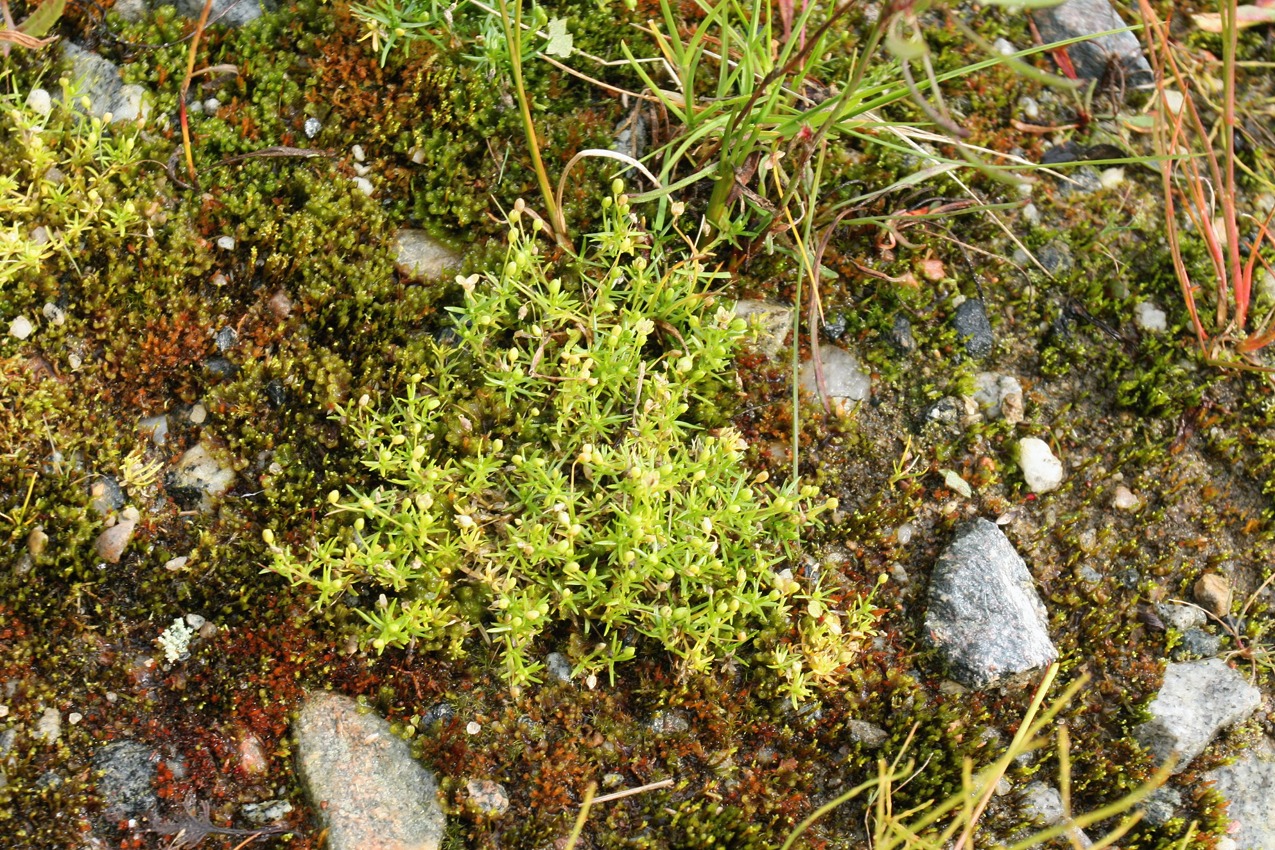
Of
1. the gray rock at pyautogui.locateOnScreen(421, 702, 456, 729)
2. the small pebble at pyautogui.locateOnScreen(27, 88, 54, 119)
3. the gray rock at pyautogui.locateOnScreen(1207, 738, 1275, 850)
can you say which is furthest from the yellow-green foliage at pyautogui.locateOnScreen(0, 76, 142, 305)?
the gray rock at pyautogui.locateOnScreen(1207, 738, 1275, 850)

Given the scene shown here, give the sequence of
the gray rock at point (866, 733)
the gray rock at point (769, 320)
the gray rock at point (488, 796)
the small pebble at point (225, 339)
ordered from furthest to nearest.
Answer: the gray rock at point (769, 320), the small pebble at point (225, 339), the gray rock at point (866, 733), the gray rock at point (488, 796)

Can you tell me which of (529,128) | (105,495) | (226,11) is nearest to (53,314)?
(105,495)

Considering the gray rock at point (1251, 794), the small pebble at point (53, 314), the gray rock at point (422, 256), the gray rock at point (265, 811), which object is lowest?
the gray rock at point (1251, 794)

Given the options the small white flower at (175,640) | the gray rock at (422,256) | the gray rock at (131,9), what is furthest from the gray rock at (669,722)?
the gray rock at (131,9)

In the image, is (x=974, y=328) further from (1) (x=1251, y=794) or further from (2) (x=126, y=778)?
(2) (x=126, y=778)

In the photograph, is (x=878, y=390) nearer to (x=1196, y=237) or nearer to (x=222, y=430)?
(x=1196, y=237)

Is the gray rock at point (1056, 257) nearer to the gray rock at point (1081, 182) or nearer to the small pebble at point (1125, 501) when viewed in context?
the gray rock at point (1081, 182)

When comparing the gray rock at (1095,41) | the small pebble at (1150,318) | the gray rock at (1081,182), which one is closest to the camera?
the small pebble at (1150,318)

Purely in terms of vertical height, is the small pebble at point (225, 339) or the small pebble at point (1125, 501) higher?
the small pebble at point (225, 339)
